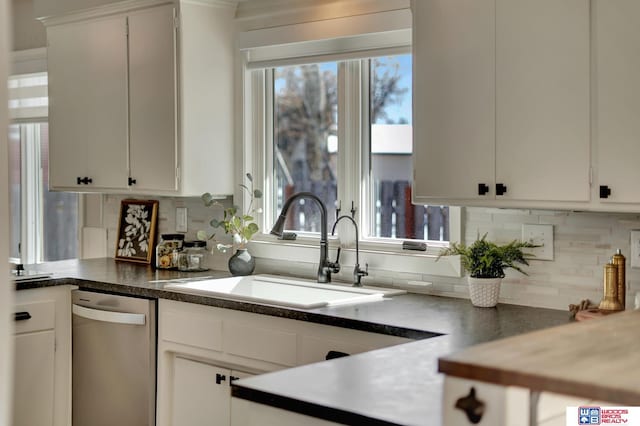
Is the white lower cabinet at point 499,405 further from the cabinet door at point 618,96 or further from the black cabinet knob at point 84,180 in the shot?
the black cabinet knob at point 84,180

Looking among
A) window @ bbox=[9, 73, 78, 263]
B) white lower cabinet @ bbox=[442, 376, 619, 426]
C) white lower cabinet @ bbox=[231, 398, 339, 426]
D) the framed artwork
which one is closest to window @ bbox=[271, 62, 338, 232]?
the framed artwork

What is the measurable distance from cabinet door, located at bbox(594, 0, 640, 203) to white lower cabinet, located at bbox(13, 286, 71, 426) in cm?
256

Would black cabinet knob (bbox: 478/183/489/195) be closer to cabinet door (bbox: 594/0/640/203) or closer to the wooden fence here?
cabinet door (bbox: 594/0/640/203)

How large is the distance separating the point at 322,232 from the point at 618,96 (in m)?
1.54

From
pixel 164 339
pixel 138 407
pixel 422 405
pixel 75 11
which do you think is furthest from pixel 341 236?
pixel 422 405

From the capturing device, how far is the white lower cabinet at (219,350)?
3.01m

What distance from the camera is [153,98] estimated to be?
13.3 feet

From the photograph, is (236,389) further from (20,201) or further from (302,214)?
(20,201)

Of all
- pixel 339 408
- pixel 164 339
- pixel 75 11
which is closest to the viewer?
pixel 339 408

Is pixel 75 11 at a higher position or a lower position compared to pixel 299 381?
higher

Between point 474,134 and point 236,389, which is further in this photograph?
point 474,134

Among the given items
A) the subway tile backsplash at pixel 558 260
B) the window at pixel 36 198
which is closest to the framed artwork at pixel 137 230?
the window at pixel 36 198

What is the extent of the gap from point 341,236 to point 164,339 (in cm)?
93

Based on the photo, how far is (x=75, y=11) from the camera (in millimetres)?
4367
